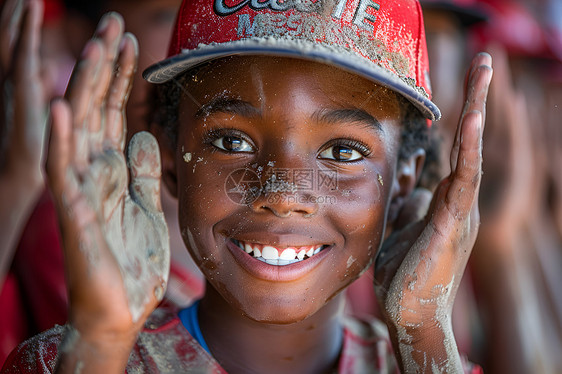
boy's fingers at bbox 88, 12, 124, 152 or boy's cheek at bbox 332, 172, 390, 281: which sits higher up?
boy's fingers at bbox 88, 12, 124, 152

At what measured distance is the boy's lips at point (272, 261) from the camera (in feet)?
4.07

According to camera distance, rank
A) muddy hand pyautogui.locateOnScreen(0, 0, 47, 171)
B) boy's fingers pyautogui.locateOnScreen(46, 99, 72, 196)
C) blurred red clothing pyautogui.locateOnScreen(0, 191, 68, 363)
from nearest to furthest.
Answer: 1. boy's fingers pyautogui.locateOnScreen(46, 99, 72, 196)
2. muddy hand pyautogui.locateOnScreen(0, 0, 47, 171)
3. blurred red clothing pyautogui.locateOnScreen(0, 191, 68, 363)

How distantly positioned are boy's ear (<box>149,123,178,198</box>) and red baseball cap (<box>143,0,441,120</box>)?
0.22 metres

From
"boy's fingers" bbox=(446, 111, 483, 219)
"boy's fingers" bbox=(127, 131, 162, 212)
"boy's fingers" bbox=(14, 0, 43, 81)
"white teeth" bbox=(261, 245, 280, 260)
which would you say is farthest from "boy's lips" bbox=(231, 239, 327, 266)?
"boy's fingers" bbox=(14, 0, 43, 81)

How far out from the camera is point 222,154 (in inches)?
49.9

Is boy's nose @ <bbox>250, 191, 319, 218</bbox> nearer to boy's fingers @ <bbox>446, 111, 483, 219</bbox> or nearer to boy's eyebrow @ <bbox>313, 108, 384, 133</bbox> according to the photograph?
boy's eyebrow @ <bbox>313, 108, 384, 133</bbox>

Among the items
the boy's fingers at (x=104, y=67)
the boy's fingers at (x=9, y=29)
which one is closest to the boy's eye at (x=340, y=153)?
the boy's fingers at (x=104, y=67)

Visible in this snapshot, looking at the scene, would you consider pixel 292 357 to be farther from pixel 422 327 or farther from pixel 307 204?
pixel 307 204

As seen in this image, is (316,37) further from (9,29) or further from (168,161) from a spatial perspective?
(9,29)

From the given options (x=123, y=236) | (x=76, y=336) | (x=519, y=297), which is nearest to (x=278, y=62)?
(x=123, y=236)

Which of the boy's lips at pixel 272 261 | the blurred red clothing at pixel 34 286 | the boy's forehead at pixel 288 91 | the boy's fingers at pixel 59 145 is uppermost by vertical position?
the boy's forehead at pixel 288 91
